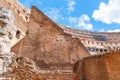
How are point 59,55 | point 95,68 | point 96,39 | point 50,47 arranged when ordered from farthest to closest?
point 96,39
point 50,47
point 59,55
point 95,68

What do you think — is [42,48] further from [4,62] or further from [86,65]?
[4,62]

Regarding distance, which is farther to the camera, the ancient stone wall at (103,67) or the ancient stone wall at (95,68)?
the ancient stone wall at (95,68)

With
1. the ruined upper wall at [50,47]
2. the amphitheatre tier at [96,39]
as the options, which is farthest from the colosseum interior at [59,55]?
the amphitheatre tier at [96,39]

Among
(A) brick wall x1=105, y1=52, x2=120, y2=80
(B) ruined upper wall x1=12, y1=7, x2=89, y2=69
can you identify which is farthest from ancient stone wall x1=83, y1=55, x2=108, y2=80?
(B) ruined upper wall x1=12, y1=7, x2=89, y2=69

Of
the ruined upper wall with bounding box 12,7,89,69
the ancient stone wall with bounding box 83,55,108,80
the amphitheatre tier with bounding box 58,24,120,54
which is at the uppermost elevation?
the amphitheatre tier with bounding box 58,24,120,54

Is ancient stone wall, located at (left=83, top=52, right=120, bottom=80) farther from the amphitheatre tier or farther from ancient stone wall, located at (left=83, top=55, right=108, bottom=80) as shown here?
the amphitheatre tier

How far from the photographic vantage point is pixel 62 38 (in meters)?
10.8

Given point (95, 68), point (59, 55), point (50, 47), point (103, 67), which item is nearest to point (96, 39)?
point (50, 47)

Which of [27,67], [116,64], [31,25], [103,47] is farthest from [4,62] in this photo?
[103,47]

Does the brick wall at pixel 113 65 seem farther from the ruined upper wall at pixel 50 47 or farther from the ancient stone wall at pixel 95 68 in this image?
the ruined upper wall at pixel 50 47

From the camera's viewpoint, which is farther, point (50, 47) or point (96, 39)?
point (96, 39)

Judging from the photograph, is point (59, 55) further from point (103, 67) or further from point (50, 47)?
point (103, 67)

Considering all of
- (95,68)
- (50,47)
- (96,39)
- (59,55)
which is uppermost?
(96,39)

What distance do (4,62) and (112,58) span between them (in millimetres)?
5258
